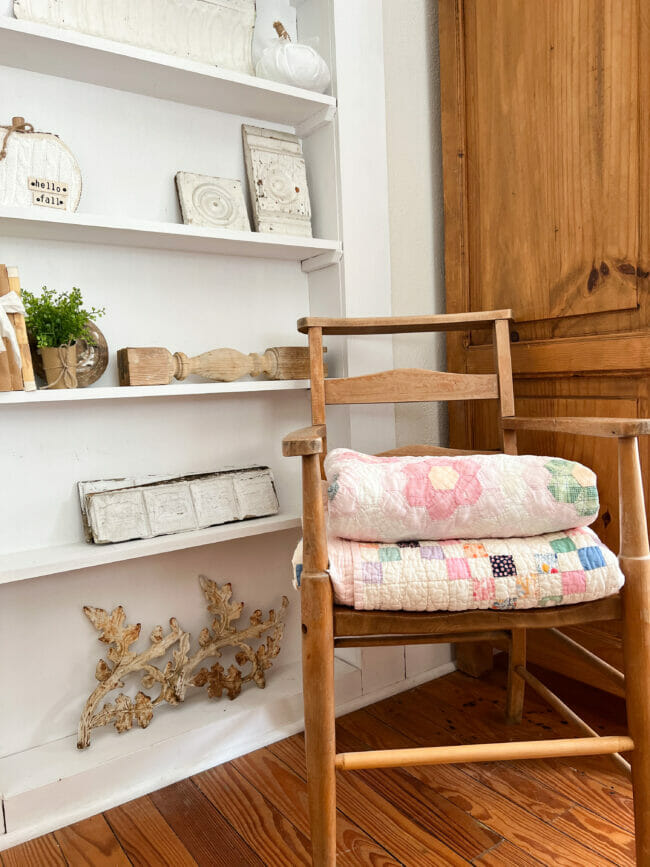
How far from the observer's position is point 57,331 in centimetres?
117

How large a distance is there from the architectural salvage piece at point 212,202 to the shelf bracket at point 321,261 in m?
0.19

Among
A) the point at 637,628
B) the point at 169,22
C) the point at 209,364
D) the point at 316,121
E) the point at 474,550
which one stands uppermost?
the point at 169,22

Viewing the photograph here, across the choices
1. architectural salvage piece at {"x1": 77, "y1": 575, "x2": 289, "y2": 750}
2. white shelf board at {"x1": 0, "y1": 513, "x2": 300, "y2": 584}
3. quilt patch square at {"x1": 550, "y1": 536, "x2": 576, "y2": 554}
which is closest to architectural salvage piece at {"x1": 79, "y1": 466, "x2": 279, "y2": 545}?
white shelf board at {"x1": 0, "y1": 513, "x2": 300, "y2": 584}

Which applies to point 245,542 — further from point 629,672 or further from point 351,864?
point 629,672

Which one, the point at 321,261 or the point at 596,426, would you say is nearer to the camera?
the point at 596,426

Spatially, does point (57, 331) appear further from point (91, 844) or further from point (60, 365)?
point (91, 844)

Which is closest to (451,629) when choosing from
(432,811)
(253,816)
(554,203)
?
(432,811)

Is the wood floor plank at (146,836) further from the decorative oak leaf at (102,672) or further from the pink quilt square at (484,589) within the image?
the pink quilt square at (484,589)

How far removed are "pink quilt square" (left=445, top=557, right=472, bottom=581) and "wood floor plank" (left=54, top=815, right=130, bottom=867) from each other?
699 mm

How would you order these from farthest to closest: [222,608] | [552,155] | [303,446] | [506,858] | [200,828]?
1. [222,608]
2. [552,155]
3. [200,828]
4. [506,858]
5. [303,446]

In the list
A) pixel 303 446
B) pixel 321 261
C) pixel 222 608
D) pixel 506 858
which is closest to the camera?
pixel 303 446

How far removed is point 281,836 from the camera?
3.50ft

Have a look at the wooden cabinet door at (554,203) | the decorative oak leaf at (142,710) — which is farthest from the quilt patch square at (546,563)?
the decorative oak leaf at (142,710)

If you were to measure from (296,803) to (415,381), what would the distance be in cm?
81
